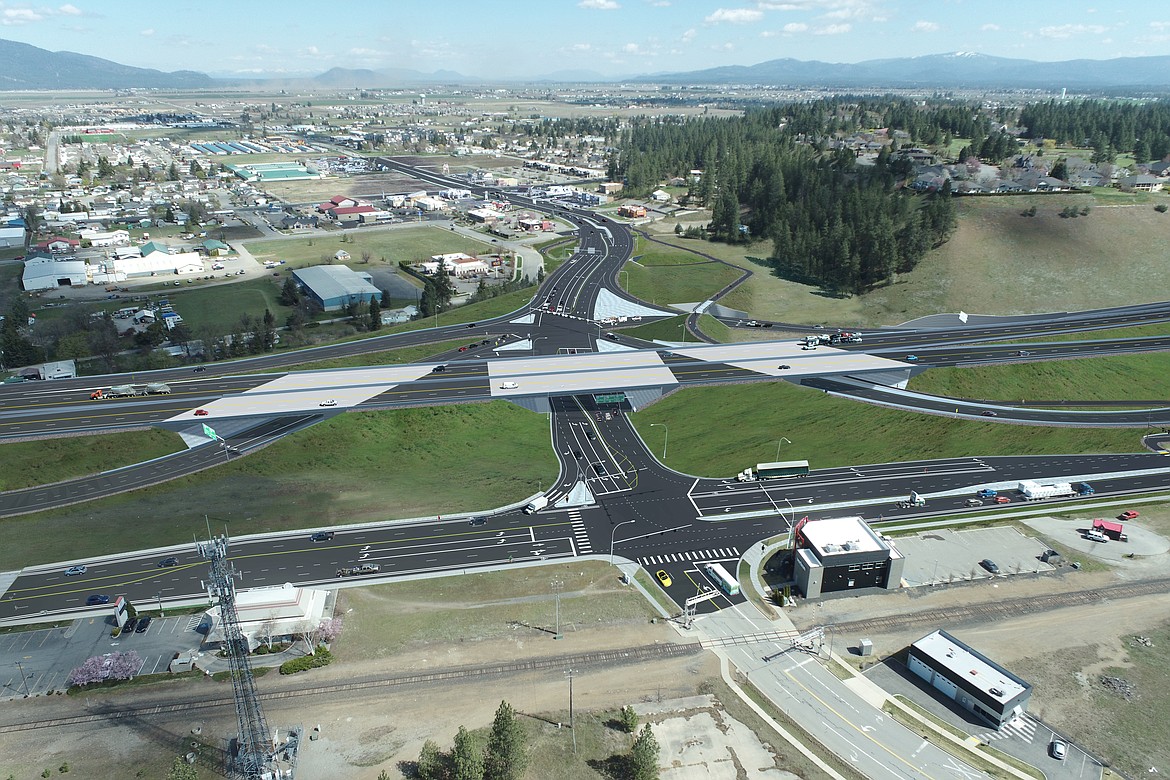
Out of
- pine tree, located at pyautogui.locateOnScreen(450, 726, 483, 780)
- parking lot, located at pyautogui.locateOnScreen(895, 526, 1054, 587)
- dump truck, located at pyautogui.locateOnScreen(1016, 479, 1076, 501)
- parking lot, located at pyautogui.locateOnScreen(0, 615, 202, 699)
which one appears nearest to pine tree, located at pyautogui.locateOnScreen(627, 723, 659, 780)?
pine tree, located at pyautogui.locateOnScreen(450, 726, 483, 780)

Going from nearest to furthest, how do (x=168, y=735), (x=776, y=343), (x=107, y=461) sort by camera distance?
(x=168, y=735), (x=107, y=461), (x=776, y=343)

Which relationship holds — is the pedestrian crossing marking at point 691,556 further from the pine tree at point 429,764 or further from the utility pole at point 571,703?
the pine tree at point 429,764

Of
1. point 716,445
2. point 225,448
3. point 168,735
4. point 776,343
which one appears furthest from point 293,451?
point 776,343

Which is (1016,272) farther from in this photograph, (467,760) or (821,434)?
(467,760)

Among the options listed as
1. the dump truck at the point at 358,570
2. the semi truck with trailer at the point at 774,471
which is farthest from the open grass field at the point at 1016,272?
the dump truck at the point at 358,570

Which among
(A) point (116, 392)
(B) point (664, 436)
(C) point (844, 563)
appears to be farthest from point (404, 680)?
(A) point (116, 392)

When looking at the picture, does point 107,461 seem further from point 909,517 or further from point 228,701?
point 909,517
